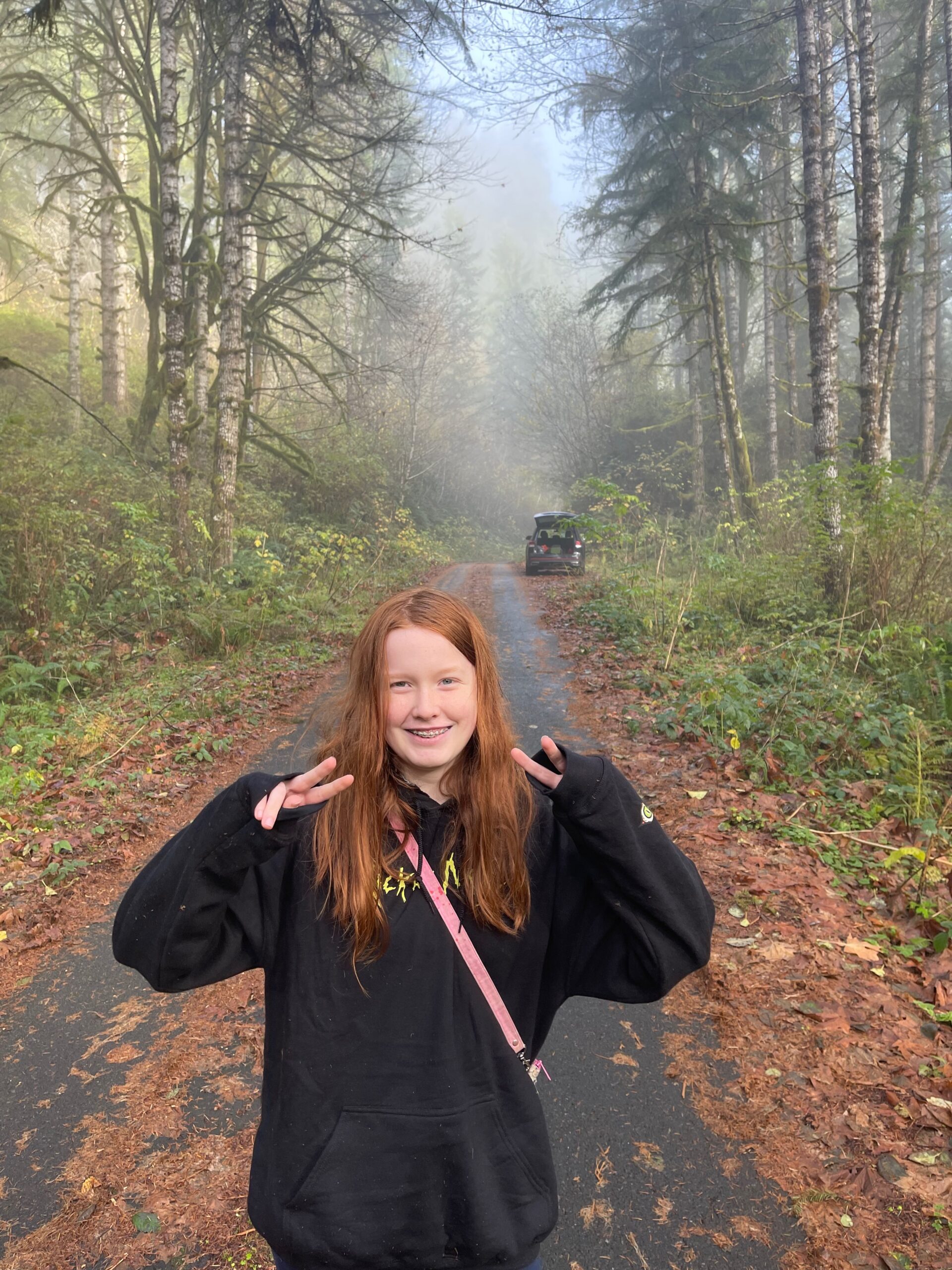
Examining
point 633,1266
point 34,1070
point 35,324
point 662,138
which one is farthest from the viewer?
point 35,324

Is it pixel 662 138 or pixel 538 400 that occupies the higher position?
pixel 662 138

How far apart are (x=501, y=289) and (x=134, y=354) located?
45.8 m

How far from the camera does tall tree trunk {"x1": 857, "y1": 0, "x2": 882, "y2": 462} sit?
998 cm

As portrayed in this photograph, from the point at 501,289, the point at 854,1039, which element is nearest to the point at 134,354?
the point at 854,1039

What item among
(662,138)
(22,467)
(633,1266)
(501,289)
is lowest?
(633,1266)

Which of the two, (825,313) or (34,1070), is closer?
(34,1070)

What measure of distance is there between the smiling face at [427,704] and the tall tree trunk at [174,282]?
9.62 metres

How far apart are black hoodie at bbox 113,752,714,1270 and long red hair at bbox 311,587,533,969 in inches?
1.8

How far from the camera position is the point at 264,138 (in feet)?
38.1

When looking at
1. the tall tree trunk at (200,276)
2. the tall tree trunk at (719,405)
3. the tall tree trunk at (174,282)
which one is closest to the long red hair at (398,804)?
the tall tree trunk at (174,282)

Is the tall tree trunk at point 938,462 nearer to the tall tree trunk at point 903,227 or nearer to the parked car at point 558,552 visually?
A: the tall tree trunk at point 903,227

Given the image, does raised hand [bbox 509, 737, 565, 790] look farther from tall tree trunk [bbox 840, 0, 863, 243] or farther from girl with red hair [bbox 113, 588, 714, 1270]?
tall tree trunk [bbox 840, 0, 863, 243]

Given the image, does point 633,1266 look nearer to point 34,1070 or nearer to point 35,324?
point 34,1070

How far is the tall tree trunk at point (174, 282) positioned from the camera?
1018cm
